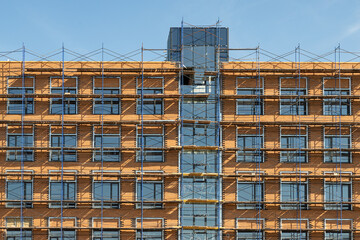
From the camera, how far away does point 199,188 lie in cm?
3481

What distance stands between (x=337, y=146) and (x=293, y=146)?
321 cm

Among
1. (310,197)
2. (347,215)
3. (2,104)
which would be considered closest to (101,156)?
(2,104)

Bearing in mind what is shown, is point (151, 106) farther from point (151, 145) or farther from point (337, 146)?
point (337, 146)

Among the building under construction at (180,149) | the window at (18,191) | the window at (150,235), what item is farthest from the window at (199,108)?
the window at (18,191)

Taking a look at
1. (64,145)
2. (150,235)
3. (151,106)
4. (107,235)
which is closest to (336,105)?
(151,106)

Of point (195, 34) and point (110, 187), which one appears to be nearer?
point (110, 187)

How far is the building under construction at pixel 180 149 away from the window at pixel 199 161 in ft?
0.26

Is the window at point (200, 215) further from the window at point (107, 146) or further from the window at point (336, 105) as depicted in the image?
the window at point (336, 105)

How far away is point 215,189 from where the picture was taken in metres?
34.7

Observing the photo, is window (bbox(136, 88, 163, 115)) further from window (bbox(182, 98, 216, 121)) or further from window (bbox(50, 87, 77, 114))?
window (bbox(50, 87, 77, 114))

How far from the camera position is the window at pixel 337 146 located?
35000mm

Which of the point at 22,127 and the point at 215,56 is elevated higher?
the point at 215,56

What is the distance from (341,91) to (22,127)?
928 inches

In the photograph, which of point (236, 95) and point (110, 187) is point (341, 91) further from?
point (110, 187)
